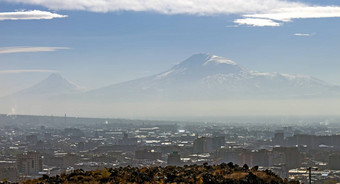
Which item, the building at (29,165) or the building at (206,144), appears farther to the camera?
the building at (206,144)

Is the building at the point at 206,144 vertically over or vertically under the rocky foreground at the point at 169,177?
under

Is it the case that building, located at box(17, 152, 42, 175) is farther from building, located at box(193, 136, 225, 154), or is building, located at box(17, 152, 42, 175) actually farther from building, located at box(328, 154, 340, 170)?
building, located at box(193, 136, 225, 154)

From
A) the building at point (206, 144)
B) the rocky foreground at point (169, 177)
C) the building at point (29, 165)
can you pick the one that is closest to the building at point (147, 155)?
the building at point (206, 144)

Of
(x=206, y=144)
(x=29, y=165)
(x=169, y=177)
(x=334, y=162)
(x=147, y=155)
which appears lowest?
(x=334, y=162)

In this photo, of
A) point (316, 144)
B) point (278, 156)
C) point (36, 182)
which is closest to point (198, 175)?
point (36, 182)

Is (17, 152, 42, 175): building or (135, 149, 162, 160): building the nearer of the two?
(17, 152, 42, 175): building

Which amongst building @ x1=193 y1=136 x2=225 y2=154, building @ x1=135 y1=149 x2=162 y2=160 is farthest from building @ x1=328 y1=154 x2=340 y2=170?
building @ x1=193 y1=136 x2=225 y2=154

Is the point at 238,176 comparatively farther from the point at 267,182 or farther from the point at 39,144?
the point at 39,144

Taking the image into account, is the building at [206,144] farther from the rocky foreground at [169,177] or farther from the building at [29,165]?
the rocky foreground at [169,177]

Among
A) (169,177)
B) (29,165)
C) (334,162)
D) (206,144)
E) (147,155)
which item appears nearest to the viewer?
(169,177)

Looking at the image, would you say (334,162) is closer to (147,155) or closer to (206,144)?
(147,155)

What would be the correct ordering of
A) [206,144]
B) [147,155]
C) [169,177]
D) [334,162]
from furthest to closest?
[206,144] → [147,155] → [334,162] → [169,177]

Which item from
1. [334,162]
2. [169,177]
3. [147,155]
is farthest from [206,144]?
[169,177]
